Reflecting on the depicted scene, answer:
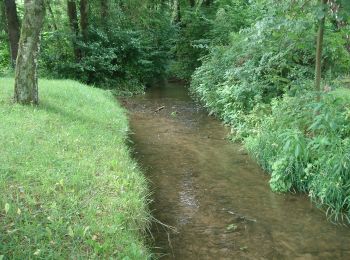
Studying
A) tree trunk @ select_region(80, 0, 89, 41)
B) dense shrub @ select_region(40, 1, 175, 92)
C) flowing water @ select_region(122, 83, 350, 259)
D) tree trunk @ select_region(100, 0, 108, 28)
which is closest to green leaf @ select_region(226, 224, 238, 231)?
flowing water @ select_region(122, 83, 350, 259)

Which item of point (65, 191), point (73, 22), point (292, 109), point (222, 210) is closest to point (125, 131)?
point (292, 109)

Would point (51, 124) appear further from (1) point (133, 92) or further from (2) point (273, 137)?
(1) point (133, 92)

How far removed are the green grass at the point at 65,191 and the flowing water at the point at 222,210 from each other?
604 millimetres

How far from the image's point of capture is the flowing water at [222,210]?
5.20 metres

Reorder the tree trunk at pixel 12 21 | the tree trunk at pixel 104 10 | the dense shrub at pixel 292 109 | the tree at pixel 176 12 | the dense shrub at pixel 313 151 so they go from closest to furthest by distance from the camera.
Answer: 1. the dense shrub at pixel 313 151
2. the dense shrub at pixel 292 109
3. the tree trunk at pixel 12 21
4. the tree trunk at pixel 104 10
5. the tree at pixel 176 12

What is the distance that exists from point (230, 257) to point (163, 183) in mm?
2619

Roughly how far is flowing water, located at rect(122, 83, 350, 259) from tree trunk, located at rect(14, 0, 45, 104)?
2.76m

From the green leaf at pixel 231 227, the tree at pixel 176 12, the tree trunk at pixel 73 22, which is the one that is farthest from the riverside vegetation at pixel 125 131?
the tree at pixel 176 12

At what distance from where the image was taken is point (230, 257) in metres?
4.98

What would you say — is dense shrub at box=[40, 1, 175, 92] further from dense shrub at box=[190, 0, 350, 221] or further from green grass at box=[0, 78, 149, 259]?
green grass at box=[0, 78, 149, 259]

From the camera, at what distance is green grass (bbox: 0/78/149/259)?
4105mm

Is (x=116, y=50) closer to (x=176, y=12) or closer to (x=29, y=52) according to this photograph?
(x=176, y=12)

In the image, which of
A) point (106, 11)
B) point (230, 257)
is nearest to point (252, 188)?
point (230, 257)

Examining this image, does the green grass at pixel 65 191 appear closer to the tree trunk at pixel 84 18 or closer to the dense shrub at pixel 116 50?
the dense shrub at pixel 116 50
